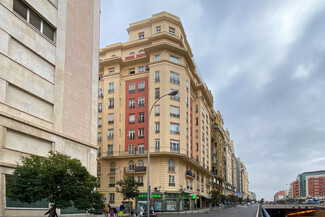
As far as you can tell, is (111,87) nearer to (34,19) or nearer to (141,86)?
(141,86)

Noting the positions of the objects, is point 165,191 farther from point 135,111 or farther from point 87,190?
point 87,190

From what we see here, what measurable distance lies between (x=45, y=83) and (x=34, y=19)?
5.10 metres

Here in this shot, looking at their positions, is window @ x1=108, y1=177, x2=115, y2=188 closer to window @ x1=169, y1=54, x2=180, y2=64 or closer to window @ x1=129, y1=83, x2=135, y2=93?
window @ x1=129, y1=83, x2=135, y2=93

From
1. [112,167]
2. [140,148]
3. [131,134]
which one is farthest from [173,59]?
[112,167]

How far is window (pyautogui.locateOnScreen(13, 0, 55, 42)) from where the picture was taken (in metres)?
23.2

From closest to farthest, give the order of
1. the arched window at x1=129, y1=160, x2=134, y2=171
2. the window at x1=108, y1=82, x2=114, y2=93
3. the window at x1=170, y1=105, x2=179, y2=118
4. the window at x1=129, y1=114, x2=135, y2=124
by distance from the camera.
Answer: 1. the window at x1=170, y1=105, x2=179, y2=118
2. the arched window at x1=129, y1=160, x2=134, y2=171
3. the window at x1=129, y1=114, x2=135, y2=124
4. the window at x1=108, y1=82, x2=114, y2=93

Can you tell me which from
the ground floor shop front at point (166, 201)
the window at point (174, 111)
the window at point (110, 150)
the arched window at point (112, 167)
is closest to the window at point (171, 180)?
the ground floor shop front at point (166, 201)

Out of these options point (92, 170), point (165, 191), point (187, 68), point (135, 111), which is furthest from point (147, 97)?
point (92, 170)

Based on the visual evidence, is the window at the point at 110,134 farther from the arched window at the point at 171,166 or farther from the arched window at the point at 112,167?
the arched window at the point at 171,166

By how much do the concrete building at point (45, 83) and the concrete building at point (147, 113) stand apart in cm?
1939

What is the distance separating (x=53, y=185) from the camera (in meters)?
15.5

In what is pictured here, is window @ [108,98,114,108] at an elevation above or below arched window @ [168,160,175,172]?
above

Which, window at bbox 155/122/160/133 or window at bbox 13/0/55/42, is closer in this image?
window at bbox 13/0/55/42

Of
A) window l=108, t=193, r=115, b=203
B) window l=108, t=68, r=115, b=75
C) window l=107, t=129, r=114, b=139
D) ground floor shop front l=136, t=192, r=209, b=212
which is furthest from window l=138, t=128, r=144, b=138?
window l=108, t=68, r=115, b=75
